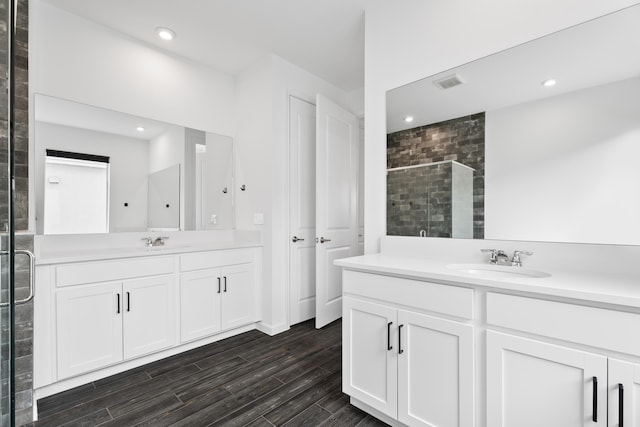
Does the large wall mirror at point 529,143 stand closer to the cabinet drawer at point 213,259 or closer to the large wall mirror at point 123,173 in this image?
the cabinet drawer at point 213,259

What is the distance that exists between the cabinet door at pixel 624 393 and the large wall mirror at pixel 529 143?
1.97ft

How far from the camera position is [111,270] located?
2.08 meters

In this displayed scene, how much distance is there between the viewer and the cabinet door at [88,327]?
1873 mm

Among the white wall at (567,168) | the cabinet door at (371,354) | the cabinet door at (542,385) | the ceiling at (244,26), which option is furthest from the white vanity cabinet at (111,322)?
the white wall at (567,168)

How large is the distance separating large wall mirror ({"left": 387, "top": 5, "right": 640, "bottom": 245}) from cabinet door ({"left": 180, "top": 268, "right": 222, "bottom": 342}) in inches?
63.4

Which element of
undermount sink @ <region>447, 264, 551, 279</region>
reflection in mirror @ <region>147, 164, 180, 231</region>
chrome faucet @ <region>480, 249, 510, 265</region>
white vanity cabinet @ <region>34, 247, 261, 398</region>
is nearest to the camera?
undermount sink @ <region>447, 264, 551, 279</region>

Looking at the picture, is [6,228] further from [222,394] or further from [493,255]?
[493,255]

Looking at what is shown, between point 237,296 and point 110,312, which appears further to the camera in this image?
point 237,296

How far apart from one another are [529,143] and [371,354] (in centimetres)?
139

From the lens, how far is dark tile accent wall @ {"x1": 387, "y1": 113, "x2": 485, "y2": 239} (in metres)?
1.71

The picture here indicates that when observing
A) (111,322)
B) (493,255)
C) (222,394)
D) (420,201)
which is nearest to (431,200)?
(420,201)

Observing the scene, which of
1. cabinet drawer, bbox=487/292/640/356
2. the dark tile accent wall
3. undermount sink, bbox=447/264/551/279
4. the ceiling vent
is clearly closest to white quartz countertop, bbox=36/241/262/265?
the dark tile accent wall

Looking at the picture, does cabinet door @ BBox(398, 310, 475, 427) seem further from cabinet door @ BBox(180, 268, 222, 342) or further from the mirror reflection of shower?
cabinet door @ BBox(180, 268, 222, 342)

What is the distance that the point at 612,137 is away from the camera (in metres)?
1.32
